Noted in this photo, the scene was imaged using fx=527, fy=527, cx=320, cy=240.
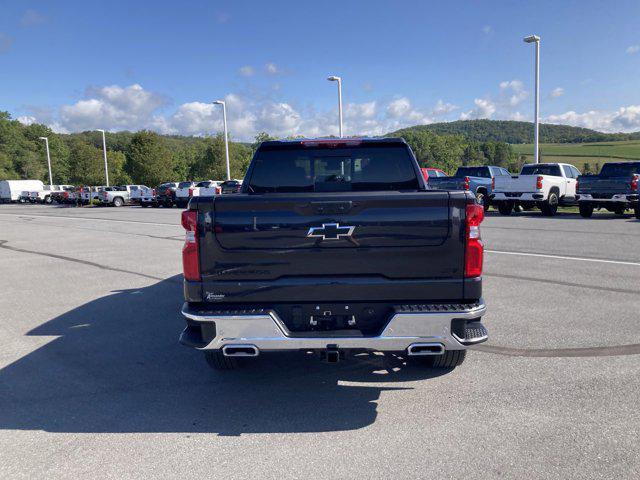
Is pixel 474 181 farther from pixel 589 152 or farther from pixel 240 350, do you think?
pixel 589 152

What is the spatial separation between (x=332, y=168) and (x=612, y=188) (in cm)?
1714

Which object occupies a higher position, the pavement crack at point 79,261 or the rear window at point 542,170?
the rear window at point 542,170

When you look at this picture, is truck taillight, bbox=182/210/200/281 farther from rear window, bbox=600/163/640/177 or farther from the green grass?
the green grass

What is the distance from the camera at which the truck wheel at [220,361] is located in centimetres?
443

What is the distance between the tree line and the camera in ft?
203

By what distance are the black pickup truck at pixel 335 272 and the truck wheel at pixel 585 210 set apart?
61.1 feet

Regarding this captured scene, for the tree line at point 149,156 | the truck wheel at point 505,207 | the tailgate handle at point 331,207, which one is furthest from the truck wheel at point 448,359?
the tree line at point 149,156

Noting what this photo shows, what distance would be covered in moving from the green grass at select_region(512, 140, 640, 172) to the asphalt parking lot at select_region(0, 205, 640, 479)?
56.5 metres

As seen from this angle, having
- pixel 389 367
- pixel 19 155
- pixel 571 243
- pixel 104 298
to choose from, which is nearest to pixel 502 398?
pixel 389 367

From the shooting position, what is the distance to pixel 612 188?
1867cm

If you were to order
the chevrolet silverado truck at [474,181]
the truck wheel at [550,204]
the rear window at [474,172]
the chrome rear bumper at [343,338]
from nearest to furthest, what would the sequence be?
the chrome rear bumper at [343,338] < the truck wheel at [550,204] < the chevrolet silverado truck at [474,181] < the rear window at [474,172]

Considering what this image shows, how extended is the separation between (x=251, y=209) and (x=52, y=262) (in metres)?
9.52

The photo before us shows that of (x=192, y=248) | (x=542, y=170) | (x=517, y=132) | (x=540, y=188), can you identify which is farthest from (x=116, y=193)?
(x=517, y=132)

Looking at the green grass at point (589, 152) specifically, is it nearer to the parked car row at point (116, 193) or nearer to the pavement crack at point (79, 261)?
the parked car row at point (116, 193)
